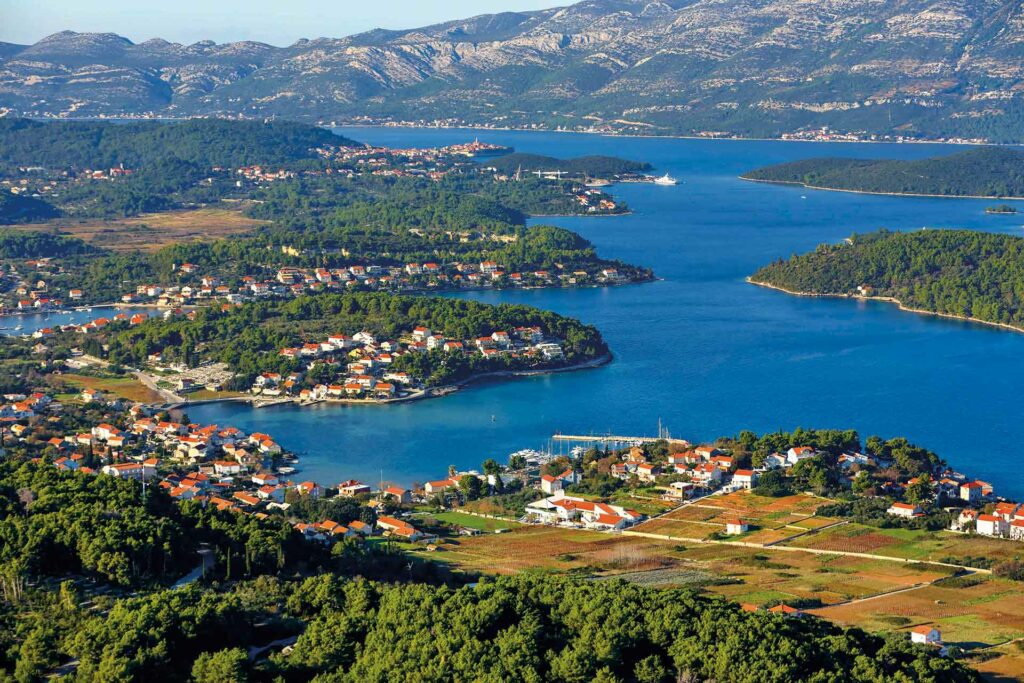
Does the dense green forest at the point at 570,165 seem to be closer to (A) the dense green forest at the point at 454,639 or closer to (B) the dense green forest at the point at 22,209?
(B) the dense green forest at the point at 22,209

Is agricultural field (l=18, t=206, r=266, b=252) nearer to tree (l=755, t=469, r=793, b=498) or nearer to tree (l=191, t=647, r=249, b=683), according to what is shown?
tree (l=755, t=469, r=793, b=498)

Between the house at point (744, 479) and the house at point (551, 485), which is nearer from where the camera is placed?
the house at point (551, 485)

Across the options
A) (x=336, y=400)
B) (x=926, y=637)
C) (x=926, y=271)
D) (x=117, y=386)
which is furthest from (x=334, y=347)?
(x=926, y=637)

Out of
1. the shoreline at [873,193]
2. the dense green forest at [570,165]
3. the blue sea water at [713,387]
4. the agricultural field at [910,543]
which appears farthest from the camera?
the dense green forest at [570,165]

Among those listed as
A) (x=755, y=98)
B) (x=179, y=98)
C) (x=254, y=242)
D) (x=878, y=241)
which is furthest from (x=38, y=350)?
(x=179, y=98)

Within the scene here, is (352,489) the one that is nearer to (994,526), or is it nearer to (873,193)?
(994,526)

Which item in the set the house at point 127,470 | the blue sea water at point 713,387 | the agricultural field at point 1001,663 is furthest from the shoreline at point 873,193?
the agricultural field at point 1001,663
